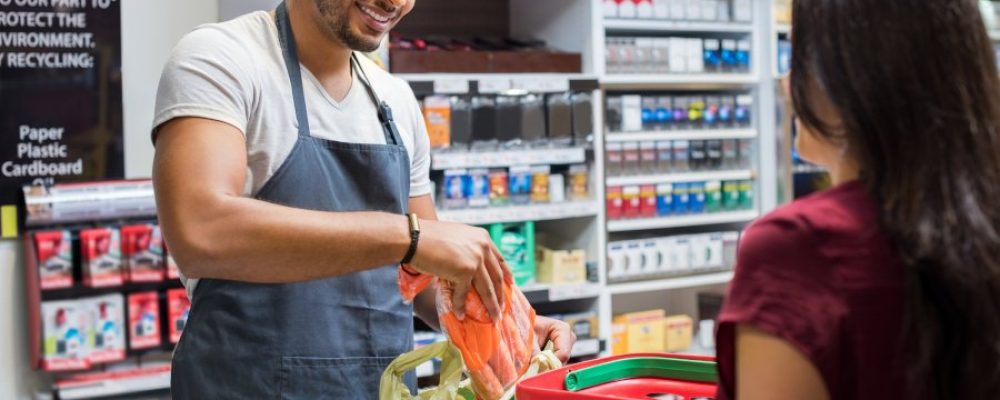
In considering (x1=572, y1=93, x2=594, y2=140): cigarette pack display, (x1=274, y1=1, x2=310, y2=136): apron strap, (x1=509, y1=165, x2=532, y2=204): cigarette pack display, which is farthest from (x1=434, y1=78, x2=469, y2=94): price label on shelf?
(x1=274, y1=1, x2=310, y2=136): apron strap

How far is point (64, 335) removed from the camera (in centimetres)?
371

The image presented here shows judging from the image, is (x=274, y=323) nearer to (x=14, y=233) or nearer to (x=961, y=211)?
(x=961, y=211)

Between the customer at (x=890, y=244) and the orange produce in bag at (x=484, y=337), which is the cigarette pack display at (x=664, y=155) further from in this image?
the customer at (x=890, y=244)

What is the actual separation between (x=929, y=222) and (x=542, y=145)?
3.63 metres

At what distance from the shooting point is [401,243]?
4.97ft

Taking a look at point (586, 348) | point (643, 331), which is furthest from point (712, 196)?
point (586, 348)

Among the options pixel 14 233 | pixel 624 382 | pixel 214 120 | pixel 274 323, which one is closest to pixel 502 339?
pixel 624 382

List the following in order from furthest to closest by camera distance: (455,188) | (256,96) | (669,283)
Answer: (669,283) < (455,188) < (256,96)

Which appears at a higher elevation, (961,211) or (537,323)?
(961,211)

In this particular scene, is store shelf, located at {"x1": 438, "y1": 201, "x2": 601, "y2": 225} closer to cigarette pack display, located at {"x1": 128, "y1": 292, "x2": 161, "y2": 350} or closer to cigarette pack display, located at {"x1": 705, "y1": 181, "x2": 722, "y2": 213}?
cigarette pack display, located at {"x1": 705, "y1": 181, "x2": 722, "y2": 213}

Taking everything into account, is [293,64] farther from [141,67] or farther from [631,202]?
[631,202]

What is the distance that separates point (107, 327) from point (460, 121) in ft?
5.16

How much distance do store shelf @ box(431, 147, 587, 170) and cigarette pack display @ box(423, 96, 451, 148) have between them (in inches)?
2.1

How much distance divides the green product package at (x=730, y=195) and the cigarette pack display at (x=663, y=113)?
1.48ft
